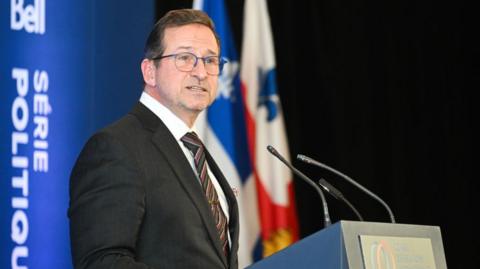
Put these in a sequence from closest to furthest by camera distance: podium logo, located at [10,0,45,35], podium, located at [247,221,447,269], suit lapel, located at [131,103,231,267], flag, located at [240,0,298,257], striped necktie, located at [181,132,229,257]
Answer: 1. podium, located at [247,221,447,269]
2. suit lapel, located at [131,103,231,267]
3. striped necktie, located at [181,132,229,257]
4. podium logo, located at [10,0,45,35]
5. flag, located at [240,0,298,257]

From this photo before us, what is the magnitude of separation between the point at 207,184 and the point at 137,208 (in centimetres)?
33

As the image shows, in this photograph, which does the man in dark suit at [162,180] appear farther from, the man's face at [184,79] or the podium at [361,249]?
the podium at [361,249]

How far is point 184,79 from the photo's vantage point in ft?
10.1

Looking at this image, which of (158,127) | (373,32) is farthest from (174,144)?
(373,32)

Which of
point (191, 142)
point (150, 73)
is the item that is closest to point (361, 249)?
point (191, 142)

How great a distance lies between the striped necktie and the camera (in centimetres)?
298

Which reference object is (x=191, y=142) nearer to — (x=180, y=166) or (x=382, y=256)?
(x=180, y=166)

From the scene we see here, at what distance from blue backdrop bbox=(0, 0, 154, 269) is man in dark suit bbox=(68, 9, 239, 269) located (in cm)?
119

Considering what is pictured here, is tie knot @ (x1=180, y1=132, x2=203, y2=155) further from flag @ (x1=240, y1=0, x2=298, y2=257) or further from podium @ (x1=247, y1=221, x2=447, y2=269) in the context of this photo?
flag @ (x1=240, y1=0, x2=298, y2=257)

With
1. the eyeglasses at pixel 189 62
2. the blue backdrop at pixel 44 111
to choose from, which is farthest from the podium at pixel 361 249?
the blue backdrop at pixel 44 111

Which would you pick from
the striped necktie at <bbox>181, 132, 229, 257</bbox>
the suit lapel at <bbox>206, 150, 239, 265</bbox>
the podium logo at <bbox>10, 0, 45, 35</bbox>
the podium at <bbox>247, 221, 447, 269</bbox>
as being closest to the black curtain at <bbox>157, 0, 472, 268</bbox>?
the podium logo at <bbox>10, 0, 45, 35</bbox>

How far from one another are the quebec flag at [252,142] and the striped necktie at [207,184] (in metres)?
2.28

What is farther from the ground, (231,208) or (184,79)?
(184,79)

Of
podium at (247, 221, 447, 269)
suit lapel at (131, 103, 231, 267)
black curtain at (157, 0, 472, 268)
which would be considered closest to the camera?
podium at (247, 221, 447, 269)
